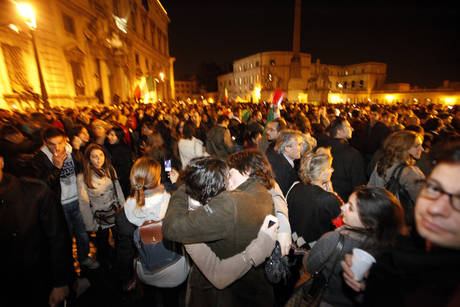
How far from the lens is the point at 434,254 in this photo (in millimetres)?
871

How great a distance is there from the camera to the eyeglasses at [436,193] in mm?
854

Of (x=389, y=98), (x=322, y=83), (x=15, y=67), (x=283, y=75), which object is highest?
(x=283, y=75)

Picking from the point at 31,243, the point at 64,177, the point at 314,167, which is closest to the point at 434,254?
the point at 314,167

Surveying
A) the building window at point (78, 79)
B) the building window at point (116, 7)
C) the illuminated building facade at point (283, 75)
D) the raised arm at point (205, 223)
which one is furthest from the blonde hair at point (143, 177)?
the illuminated building facade at point (283, 75)

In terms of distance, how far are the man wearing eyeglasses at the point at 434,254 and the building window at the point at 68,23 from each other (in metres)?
21.0

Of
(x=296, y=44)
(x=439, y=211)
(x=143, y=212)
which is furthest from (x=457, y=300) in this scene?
(x=296, y=44)

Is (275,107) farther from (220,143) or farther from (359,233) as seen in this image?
(359,233)

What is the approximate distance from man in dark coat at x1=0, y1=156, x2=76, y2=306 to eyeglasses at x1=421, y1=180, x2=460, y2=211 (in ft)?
8.66

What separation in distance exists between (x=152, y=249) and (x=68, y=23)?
20.3 metres

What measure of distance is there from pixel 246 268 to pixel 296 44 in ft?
118

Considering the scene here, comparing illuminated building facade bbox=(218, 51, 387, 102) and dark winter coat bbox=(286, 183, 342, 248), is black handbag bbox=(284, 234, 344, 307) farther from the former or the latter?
illuminated building facade bbox=(218, 51, 387, 102)

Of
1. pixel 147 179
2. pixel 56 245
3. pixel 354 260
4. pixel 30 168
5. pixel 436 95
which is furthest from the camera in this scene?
pixel 436 95

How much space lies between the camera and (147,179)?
2.10 metres

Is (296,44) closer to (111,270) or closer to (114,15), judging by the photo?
(114,15)
